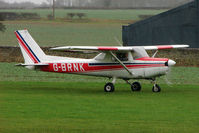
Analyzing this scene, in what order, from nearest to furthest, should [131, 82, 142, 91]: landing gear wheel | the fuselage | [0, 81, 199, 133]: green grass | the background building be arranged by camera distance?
[0, 81, 199, 133]: green grass < the fuselage < [131, 82, 142, 91]: landing gear wheel < the background building

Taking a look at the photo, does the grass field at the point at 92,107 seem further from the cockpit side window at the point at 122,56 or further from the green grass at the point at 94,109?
the cockpit side window at the point at 122,56

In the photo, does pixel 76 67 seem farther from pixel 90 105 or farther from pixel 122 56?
pixel 90 105

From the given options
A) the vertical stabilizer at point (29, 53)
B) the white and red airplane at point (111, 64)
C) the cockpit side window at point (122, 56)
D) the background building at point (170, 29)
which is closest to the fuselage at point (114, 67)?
the white and red airplane at point (111, 64)

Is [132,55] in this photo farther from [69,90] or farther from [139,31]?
[139,31]

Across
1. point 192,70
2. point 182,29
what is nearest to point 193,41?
point 182,29

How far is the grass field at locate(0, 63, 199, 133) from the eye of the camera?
12977mm

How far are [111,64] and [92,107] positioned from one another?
511 cm

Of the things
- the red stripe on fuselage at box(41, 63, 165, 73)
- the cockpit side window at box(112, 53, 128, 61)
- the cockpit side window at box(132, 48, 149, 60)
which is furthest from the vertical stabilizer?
the cockpit side window at box(132, 48, 149, 60)

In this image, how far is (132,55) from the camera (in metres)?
21.0

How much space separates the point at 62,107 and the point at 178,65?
54.8ft

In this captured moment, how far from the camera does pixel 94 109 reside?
1580cm

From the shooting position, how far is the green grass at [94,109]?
42.4 feet

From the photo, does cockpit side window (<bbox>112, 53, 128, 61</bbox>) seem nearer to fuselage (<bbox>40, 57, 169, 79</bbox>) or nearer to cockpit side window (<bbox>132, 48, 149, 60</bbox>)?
fuselage (<bbox>40, 57, 169, 79</bbox>)

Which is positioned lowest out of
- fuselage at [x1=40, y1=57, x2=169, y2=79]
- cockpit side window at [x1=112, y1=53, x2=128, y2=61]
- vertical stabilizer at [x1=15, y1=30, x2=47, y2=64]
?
fuselage at [x1=40, y1=57, x2=169, y2=79]
